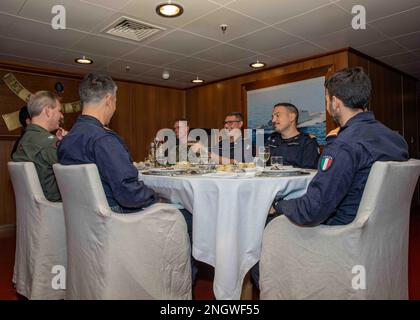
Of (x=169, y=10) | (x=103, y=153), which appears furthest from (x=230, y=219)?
(x=169, y=10)

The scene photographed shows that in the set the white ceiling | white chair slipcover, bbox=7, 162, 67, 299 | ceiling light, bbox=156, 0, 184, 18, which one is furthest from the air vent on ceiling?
white chair slipcover, bbox=7, 162, 67, 299

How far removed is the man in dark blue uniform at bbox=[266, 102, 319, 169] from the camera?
3088 mm

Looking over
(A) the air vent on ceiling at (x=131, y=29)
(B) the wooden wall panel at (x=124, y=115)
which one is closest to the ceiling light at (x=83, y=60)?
(A) the air vent on ceiling at (x=131, y=29)

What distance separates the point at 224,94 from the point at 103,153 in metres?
4.92

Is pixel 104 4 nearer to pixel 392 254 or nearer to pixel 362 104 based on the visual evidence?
pixel 362 104

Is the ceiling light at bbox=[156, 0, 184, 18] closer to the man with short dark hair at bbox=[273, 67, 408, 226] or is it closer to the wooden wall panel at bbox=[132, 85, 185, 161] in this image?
the man with short dark hair at bbox=[273, 67, 408, 226]

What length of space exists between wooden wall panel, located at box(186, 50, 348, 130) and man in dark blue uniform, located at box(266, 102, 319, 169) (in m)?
1.69

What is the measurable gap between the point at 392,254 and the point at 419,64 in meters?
5.20

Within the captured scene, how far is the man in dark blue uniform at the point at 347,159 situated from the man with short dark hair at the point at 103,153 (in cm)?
74

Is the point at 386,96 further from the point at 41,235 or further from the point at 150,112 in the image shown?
the point at 41,235

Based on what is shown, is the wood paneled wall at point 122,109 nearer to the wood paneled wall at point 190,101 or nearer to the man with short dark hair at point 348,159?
the wood paneled wall at point 190,101

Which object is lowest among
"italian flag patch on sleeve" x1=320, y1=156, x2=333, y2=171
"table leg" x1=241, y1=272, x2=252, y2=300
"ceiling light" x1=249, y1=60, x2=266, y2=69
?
"table leg" x1=241, y1=272, x2=252, y2=300

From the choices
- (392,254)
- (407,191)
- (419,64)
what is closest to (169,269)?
(392,254)

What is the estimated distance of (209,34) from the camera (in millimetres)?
3748
